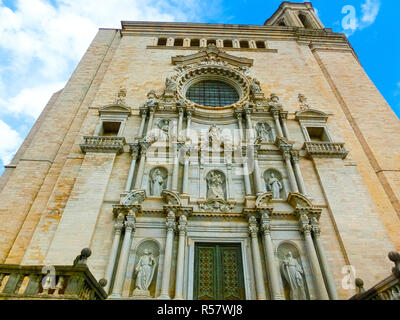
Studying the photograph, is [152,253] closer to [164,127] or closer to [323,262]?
[323,262]

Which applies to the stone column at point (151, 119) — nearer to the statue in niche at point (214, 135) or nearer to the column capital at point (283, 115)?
the statue in niche at point (214, 135)

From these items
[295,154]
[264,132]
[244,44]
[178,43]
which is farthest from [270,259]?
[178,43]

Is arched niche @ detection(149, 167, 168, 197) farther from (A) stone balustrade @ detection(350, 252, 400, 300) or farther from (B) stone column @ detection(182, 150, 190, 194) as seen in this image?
(A) stone balustrade @ detection(350, 252, 400, 300)

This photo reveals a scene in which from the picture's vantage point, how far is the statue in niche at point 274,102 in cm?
1462

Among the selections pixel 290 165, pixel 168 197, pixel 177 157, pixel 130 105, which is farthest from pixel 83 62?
pixel 290 165

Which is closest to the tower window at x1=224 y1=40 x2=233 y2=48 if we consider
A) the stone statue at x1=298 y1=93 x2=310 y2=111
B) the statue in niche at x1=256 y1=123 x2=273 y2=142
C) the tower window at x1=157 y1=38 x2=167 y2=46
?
the tower window at x1=157 y1=38 x2=167 y2=46

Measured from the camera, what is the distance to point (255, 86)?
16.0 meters

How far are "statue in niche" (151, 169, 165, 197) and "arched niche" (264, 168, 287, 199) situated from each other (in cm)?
431

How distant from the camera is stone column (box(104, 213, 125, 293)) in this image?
8737mm

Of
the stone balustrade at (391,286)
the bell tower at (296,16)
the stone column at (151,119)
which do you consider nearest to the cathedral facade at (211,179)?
the stone column at (151,119)

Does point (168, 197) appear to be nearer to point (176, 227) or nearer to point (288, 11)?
point (176, 227)

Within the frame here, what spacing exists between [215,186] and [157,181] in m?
2.37

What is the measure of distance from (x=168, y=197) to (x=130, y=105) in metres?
6.77

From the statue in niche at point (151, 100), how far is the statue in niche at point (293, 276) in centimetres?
928
